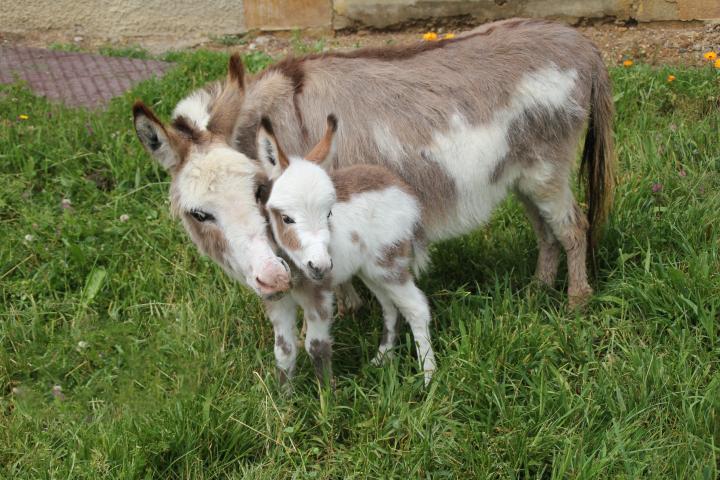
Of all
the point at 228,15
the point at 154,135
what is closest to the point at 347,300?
the point at 154,135

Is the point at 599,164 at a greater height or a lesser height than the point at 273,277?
lesser

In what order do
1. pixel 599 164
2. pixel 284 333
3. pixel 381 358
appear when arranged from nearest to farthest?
pixel 284 333, pixel 381 358, pixel 599 164

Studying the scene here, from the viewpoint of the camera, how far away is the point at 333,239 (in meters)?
3.04

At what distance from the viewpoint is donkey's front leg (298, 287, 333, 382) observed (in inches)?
124

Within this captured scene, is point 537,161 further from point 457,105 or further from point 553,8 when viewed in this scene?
point 553,8

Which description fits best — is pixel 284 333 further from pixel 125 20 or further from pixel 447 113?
pixel 125 20

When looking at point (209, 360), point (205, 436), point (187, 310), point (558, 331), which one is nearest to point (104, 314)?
point (187, 310)

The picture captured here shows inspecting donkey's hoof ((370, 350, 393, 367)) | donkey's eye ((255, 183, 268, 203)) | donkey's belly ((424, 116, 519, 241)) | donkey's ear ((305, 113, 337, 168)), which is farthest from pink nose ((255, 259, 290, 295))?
donkey's belly ((424, 116, 519, 241))

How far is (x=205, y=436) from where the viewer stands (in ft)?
9.78

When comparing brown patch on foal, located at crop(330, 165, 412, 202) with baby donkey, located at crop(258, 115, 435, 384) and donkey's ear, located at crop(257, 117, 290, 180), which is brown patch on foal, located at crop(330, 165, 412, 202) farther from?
donkey's ear, located at crop(257, 117, 290, 180)

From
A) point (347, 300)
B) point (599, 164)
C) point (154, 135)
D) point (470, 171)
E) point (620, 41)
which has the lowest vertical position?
point (347, 300)

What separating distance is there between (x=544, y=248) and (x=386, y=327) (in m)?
1.03

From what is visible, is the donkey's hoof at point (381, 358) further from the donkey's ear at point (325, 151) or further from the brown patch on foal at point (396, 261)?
the donkey's ear at point (325, 151)

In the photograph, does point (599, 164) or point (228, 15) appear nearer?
point (599, 164)
